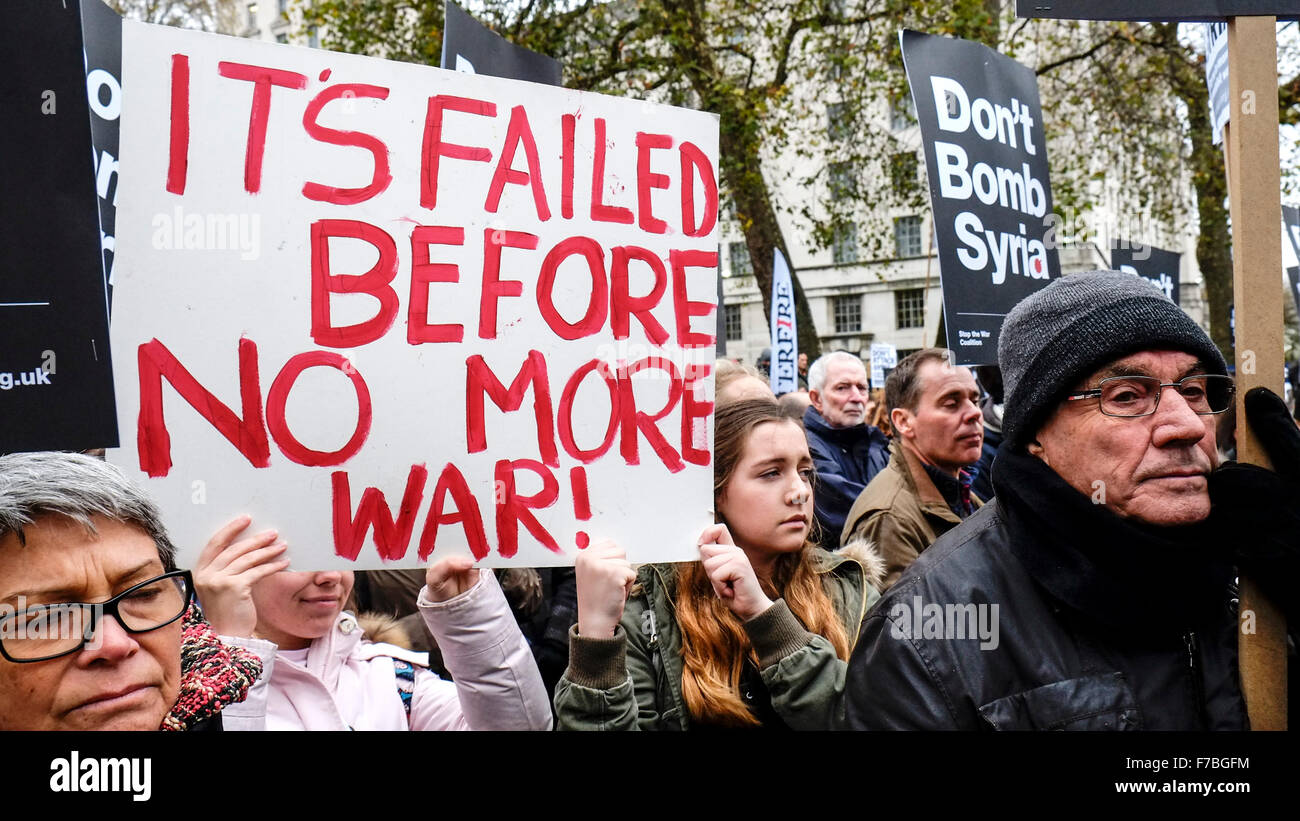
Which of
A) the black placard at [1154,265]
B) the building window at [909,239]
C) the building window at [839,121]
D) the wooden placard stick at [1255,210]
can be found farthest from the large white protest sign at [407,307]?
the building window at [909,239]

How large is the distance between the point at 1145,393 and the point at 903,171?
42.4 feet

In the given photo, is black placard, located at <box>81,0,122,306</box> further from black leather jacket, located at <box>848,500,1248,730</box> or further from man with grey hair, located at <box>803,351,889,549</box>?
man with grey hair, located at <box>803,351,889,549</box>

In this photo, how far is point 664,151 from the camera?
7.36 ft

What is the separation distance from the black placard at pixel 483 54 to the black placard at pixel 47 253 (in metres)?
1.62

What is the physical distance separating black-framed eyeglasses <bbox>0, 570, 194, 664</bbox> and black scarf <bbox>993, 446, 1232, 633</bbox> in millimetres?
1387

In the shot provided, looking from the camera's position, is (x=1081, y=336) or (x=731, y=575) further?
(x=731, y=575)

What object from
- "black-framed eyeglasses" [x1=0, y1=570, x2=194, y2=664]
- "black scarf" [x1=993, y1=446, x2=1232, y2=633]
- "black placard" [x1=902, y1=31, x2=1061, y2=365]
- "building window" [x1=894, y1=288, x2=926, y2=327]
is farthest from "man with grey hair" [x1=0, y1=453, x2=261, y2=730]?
"building window" [x1=894, y1=288, x2=926, y2=327]

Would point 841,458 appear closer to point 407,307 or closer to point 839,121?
point 407,307

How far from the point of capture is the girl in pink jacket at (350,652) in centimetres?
183

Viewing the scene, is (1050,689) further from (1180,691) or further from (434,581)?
(434,581)

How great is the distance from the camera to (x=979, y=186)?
3.37 m

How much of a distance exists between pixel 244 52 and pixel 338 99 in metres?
0.18

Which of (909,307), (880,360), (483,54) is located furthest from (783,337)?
(909,307)

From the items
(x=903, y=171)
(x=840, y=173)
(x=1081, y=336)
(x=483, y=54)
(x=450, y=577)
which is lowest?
(x=450, y=577)
